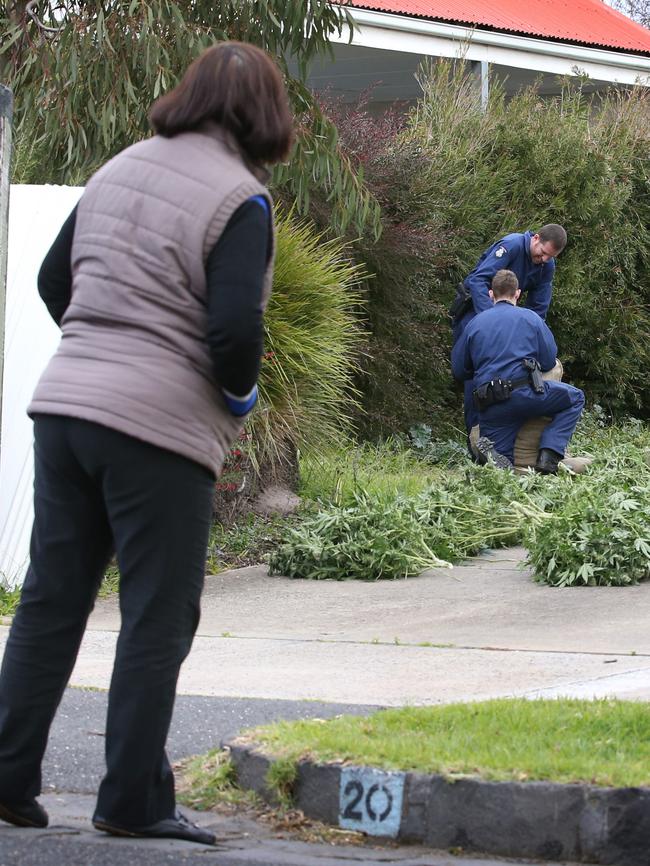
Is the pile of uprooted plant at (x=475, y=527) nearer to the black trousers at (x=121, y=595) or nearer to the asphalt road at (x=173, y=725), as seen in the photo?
the asphalt road at (x=173, y=725)

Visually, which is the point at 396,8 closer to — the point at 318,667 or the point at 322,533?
the point at 322,533

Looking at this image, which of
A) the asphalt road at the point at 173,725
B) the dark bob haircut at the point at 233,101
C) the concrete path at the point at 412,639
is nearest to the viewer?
the dark bob haircut at the point at 233,101

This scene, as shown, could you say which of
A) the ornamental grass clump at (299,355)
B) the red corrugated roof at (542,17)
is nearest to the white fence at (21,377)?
the ornamental grass clump at (299,355)

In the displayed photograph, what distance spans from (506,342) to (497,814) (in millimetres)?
6600

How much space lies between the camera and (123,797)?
310 centimetres

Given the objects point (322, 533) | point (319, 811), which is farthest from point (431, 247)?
point (319, 811)

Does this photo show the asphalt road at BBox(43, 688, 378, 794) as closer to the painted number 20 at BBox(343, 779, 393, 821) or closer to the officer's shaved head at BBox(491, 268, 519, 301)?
the painted number 20 at BBox(343, 779, 393, 821)

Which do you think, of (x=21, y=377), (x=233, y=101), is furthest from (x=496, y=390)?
(x=233, y=101)

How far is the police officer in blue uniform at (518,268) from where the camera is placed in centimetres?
1045

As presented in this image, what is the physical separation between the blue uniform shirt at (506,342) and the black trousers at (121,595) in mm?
6540

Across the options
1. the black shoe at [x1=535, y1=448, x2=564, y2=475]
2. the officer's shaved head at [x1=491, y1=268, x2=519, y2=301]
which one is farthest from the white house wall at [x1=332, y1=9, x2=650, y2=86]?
the black shoe at [x1=535, y1=448, x2=564, y2=475]

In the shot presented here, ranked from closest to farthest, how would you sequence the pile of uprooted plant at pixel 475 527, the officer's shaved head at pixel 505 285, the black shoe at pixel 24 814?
the black shoe at pixel 24 814
the pile of uprooted plant at pixel 475 527
the officer's shaved head at pixel 505 285

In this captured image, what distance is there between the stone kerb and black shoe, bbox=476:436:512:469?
612 centimetres

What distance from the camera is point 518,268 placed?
35.3ft
